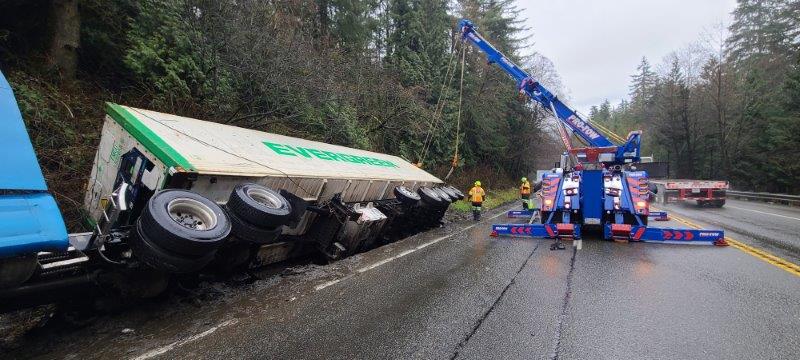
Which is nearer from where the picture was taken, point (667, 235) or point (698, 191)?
point (667, 235)

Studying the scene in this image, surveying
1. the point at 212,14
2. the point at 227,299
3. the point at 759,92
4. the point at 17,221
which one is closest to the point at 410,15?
the point at 212,14

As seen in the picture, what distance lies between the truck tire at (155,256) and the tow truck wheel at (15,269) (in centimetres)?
94

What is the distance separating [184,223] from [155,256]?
42 centimetres

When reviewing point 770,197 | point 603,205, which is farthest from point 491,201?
point 770,197

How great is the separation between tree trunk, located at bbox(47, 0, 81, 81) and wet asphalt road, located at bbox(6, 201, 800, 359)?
631 cm

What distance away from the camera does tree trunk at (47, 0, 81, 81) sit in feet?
25.2

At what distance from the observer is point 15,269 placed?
8.70 feet

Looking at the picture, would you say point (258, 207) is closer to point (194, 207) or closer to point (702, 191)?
point (194, 207)

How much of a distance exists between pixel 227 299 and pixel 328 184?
106 inches

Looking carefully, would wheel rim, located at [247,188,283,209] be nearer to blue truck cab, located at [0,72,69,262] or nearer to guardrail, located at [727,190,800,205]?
blue truck cab, located at [0,72,69,262]

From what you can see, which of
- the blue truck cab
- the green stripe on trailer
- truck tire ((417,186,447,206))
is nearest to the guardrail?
truck tire ((417,186,447,206))

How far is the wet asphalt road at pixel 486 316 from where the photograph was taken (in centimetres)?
327

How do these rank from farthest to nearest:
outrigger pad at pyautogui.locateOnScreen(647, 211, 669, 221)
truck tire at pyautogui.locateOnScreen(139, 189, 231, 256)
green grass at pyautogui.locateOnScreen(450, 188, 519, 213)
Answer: green grass at pyautogui.locateOnScreen(450, 188, 519, 213) < outrigger pad at pyautogui.locateOnScreen(647, 211, 669, 221) < truck tire at pyautogui.locateOnScreen(139, 189, 231, 256)

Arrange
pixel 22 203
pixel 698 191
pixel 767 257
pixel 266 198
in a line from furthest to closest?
pixel 698 191
pixel 767 257
pixel 266 198
pixel 22 203
